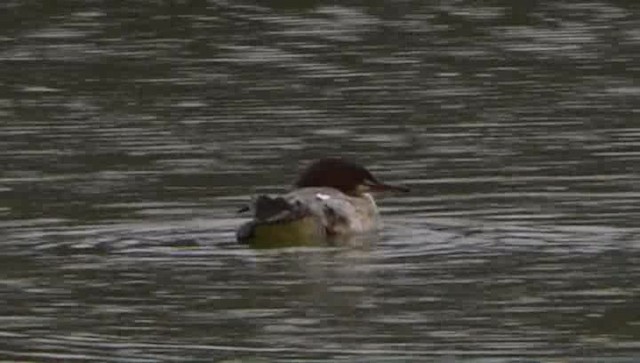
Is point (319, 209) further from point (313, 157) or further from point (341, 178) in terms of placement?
point (313, 157)

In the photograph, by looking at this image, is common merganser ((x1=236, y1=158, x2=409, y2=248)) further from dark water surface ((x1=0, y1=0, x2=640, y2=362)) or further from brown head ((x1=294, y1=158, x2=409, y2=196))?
dark water surface ((x1=0, y1=0, x2=640, y2=362))

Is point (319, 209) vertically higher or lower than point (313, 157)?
higher

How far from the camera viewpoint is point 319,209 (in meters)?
16.3

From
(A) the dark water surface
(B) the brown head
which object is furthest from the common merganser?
(A) the dark water surface

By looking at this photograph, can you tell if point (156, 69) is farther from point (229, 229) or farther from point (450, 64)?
point (229, 229)

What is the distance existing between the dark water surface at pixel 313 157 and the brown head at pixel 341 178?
0.80 ft

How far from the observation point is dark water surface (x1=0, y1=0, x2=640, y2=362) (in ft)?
42.9

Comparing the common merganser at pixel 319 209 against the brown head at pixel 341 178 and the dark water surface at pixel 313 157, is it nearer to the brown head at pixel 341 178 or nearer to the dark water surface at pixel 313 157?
the brown head at pixel 341 178

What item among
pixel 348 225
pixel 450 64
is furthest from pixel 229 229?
pixel 450 64

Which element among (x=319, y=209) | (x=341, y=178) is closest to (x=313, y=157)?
(x=341, y=178)

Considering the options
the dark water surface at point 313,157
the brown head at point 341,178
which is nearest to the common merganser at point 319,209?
the brown head at point 341,178

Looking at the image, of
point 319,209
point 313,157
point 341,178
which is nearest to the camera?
point 319,209

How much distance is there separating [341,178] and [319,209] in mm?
919

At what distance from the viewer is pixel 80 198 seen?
17688 millimetres
